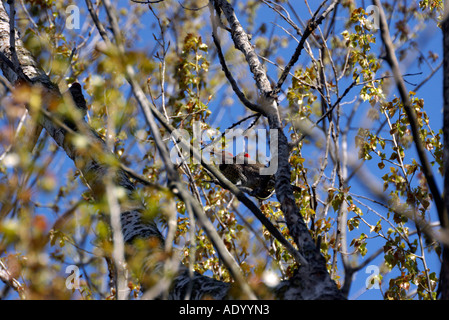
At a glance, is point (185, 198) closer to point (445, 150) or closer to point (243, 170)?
point (445, 150)

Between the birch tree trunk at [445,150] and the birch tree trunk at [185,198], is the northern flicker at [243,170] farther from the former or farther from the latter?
the birch tree trunk at [445,150]

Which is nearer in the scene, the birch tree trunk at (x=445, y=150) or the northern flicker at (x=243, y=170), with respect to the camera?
the birch tree trunk at (x=445, y=150)

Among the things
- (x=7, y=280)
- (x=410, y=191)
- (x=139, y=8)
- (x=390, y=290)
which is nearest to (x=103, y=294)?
(x=7, y=280)

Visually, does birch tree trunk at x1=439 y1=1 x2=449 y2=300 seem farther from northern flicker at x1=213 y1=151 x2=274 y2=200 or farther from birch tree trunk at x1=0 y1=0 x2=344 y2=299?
northern flicker at x1=213 y1=151 x2=274 y2=200

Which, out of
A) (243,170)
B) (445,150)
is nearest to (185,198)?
(445,150)

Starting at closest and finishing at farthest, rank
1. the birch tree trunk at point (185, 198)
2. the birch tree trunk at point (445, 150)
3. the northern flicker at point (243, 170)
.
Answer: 1. the birch tree trunk at point (445, 150)
2. the birch tree trunk at point (185, 198)
3. the northern flicker at point (243, 170)

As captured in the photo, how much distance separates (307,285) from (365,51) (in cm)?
374

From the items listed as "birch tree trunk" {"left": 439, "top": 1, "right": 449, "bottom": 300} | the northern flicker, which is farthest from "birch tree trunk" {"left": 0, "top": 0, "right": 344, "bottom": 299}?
the northern flicker

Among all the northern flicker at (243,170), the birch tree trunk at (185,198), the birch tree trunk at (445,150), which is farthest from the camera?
the northern flicker at (243,170)

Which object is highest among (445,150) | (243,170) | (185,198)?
(243,170)

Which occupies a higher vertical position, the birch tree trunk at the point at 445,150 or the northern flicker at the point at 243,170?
the northern flicker at the point at 243,170

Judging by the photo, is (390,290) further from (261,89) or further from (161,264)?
(161,264)

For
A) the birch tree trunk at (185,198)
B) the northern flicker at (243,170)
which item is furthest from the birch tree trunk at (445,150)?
the northern flicker at (243,170)

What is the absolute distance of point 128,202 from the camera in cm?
321
